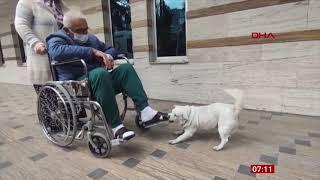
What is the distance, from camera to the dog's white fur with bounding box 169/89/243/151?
56.7 inches

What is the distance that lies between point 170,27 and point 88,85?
1974 mm

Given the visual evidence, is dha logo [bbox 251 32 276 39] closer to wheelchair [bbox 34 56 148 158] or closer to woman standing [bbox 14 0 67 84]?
wheelchair [bbox 34 56 148 158]

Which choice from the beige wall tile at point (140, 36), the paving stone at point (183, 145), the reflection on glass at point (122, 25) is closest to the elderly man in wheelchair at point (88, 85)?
the paving stone at point (183, 145)

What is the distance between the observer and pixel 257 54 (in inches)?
88.6

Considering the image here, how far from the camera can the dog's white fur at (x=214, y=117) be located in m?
1.44

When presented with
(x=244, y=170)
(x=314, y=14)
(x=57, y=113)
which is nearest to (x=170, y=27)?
(x=314, y=14)

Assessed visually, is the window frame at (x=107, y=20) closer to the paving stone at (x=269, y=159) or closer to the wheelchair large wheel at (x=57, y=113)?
the wheelchair large wheel at (x=57, y=113)

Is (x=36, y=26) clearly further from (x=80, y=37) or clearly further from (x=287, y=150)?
(x=287, y=150)

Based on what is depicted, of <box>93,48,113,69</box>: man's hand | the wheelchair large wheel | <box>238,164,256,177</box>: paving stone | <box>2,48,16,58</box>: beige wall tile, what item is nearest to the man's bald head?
<box>93,48,113,69</box>: man's hand

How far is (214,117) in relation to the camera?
1.51m

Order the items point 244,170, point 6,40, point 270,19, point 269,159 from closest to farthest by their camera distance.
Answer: point 244,170 → point 269,159 → point 270,19 → point 6,40

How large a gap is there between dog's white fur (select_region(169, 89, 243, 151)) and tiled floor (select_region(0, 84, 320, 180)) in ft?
0.34

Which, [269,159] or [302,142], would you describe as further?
[302,142]
